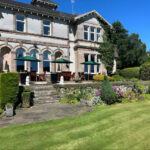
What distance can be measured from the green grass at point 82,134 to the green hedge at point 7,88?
3.26 meters

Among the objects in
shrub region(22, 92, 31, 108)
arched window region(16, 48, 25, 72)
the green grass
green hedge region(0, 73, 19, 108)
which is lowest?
the green grass

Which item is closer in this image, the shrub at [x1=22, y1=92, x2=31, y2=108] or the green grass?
the green grass

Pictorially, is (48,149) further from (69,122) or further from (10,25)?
(10,25)

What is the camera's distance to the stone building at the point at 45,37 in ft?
51.3

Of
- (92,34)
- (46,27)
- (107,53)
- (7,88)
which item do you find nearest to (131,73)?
(107,53)

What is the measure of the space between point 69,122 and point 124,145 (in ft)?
8.63

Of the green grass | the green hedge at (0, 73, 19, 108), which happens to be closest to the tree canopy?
the green hedge at (0, 73, 19, 108)

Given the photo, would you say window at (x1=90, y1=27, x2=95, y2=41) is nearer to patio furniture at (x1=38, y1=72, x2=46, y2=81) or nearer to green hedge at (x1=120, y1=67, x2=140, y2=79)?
green hedge at (x1=120, y1=67, x2=140, y2=79)

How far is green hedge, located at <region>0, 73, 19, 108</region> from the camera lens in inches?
328

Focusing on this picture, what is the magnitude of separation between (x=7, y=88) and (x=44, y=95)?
126 inches

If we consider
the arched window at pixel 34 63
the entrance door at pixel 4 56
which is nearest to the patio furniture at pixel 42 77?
the arched window at pixel 34 63

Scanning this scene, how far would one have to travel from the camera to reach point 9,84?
27.9 feet

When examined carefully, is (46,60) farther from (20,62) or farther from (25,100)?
(25,100)

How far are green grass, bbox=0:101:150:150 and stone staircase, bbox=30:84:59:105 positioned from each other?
432 cm
